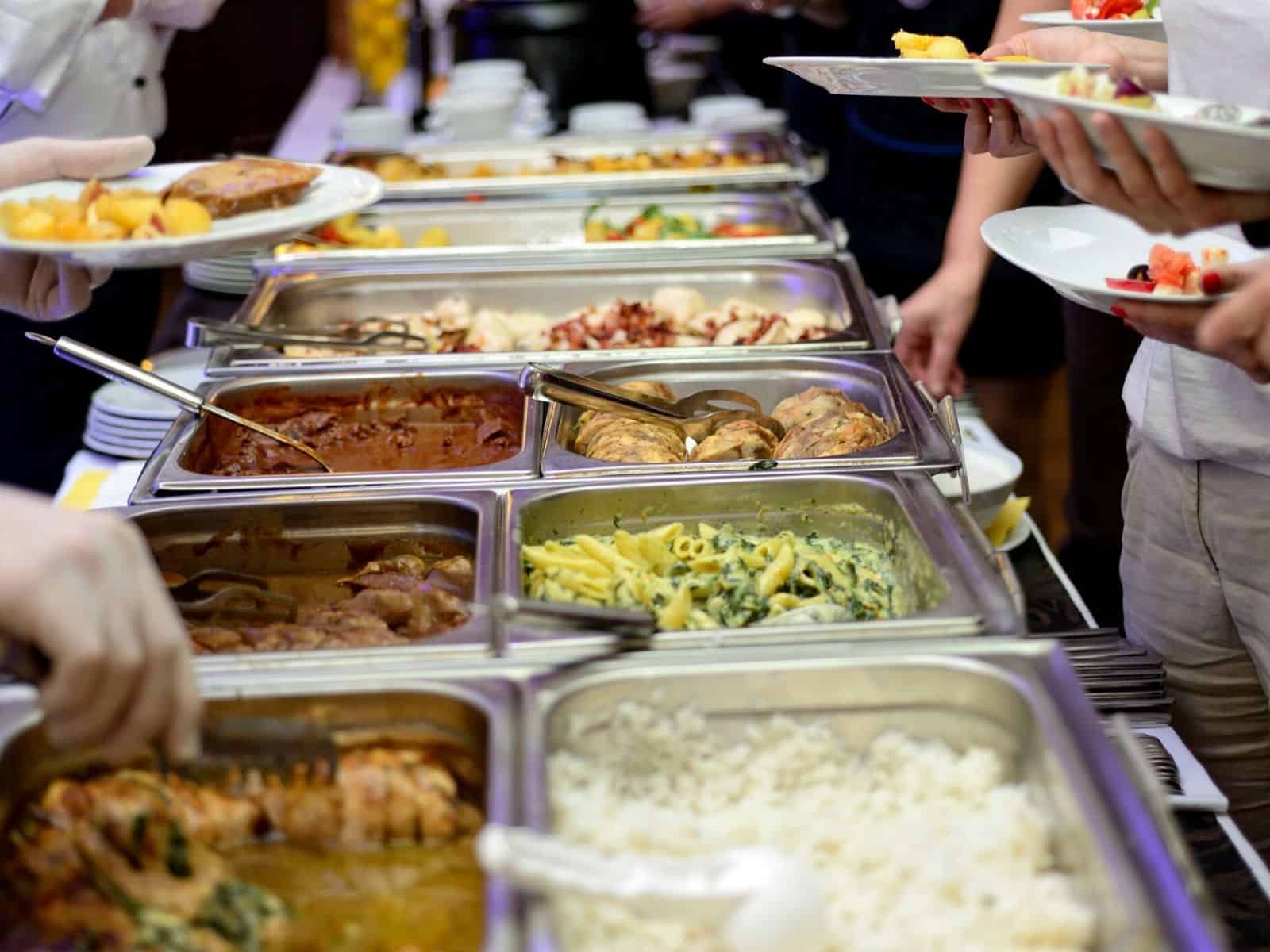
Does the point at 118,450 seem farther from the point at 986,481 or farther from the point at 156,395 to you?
the point at 986,481

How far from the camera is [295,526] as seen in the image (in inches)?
72.0

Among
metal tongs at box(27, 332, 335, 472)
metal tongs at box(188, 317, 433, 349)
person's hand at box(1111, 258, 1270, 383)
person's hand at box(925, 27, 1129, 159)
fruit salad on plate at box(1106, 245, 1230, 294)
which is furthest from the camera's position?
metal tongs at box(188, 317, 433, 349)

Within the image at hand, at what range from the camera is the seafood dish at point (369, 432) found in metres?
2.14

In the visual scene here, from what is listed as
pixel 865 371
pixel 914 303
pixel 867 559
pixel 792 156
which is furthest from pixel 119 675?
pixel 792 156

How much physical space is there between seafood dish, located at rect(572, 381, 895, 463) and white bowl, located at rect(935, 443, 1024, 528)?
0.14m

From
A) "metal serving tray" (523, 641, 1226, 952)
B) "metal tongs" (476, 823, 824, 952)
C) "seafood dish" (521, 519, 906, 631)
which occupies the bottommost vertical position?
"seafood dish" (521, 519, 906, 631)

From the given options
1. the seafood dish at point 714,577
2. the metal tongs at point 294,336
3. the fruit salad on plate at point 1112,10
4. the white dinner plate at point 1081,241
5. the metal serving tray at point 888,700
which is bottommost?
the metal tongs at point 294,336

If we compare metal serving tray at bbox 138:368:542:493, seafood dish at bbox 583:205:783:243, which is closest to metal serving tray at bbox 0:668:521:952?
metal serving tray at bbox 138:368:542:493

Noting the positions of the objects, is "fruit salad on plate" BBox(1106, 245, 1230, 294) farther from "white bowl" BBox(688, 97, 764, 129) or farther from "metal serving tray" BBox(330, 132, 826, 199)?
"white bowl" BBox(688, 97, 764, 129)

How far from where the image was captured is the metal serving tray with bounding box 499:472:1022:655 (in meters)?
1.57

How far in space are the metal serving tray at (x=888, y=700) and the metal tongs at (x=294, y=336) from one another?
138cm

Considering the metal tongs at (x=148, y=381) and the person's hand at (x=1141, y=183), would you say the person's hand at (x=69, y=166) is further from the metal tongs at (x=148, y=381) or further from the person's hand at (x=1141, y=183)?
the person's hand at (x=1141, y=183)

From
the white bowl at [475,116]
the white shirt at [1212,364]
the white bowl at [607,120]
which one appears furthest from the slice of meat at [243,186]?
the white bowl at [607,120]

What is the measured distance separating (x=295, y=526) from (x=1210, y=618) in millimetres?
1417
